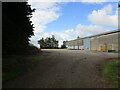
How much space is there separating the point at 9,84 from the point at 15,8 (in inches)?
242

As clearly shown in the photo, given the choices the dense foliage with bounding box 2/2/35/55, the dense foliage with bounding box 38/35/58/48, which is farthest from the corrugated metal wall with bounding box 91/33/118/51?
the dense foliage with bounding box 38/35/58/48

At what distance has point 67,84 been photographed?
5.11 meters

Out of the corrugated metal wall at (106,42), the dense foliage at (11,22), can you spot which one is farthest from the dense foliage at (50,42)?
the dense foliage at (11,22)

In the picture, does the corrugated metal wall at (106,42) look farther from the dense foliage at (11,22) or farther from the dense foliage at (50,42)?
the dense foliage at (50,42)

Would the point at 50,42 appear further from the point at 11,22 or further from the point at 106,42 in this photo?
the point at 11,22

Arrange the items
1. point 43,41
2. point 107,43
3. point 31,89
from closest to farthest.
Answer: point 31,89, point 107,43, point 43,41

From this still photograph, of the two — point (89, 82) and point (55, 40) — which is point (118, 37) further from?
point (55, 40)

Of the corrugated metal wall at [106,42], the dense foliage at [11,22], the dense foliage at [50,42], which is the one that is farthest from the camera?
the dense foliage at [50,42]

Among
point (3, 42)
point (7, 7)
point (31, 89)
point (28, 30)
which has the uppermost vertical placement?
point (7, 7)

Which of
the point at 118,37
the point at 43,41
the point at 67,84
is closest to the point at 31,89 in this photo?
the point at 67,84

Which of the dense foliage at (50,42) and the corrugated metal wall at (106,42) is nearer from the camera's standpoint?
the corrugated metal wall at (106,42)

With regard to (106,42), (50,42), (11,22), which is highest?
(11,22)

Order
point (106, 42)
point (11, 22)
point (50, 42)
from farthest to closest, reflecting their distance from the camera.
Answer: point (50, 42) < point (106, 42) < point (11, 22)

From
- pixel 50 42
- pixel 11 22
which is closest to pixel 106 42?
pixel 11 22
